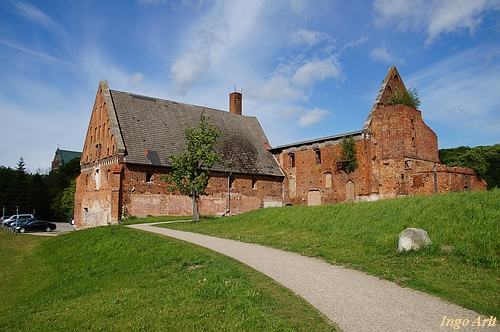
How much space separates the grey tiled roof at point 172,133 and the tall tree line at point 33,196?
121ft

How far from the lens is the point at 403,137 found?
32188mm

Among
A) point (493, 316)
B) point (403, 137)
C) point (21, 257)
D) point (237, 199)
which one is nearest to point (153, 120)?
point (237, 199)

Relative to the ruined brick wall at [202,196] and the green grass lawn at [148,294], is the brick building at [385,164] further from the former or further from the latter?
the green grass lawn at [148,294]

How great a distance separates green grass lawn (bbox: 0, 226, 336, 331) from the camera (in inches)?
314

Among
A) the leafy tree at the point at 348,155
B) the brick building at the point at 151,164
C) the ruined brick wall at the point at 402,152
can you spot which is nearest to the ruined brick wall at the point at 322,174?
the leafy tree at the point at 348,155

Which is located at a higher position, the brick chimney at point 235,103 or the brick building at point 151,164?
the brick chimney at point 235,103

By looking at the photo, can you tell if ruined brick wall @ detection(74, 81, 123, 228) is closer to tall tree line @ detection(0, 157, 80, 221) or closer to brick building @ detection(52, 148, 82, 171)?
tall tree line @ detection(0, 157, 80, 221)

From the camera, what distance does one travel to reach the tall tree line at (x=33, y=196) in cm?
6775

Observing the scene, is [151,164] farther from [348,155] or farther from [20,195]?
[20,195]

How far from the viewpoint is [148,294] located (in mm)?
10227

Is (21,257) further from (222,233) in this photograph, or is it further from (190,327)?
(190,327)

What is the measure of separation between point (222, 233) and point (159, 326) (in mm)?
12836

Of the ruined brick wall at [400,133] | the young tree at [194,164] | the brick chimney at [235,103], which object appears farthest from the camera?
the brick chimney at [235,103]

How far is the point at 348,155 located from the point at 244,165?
9.66 m
